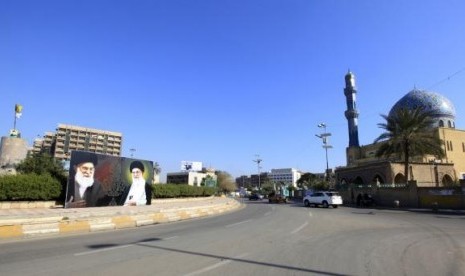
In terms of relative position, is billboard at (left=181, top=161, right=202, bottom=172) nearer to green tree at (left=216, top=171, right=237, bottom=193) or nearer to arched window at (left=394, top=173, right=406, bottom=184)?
green tree at (left=216, top=171, right=237, bottom=193)

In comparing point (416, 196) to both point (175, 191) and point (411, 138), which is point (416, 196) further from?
point (175, 191)

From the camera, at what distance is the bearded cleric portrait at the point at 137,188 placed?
38.1m

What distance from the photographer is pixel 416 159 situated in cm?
5722

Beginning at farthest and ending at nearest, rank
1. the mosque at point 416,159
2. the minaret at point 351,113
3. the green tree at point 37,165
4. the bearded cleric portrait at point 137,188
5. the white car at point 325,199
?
the minaret at point 351,113, the mosque at point 416,159, the green tree at point 37,165, the white car at point 325,199, the bearded cleric portrait at point 137,188

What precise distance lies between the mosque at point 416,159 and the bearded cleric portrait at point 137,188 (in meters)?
26.4

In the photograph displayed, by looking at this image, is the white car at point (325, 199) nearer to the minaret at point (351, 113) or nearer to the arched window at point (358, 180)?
the arched window at point (358, 180)

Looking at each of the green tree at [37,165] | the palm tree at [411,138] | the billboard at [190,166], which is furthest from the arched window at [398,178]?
the billboard at [190,166]

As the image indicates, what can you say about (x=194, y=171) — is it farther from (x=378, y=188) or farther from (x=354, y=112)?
(x=378, y=188)

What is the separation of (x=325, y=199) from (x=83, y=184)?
79.6 ft

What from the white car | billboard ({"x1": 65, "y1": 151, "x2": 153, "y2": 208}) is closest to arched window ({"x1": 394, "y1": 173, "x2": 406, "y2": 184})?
the white car

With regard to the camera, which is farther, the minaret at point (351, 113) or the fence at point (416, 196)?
the minaret at point (351, 113)

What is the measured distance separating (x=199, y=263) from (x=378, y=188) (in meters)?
39.0

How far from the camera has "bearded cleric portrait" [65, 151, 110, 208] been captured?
30344 mm

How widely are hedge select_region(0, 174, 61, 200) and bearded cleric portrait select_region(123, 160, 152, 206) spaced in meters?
8.45
